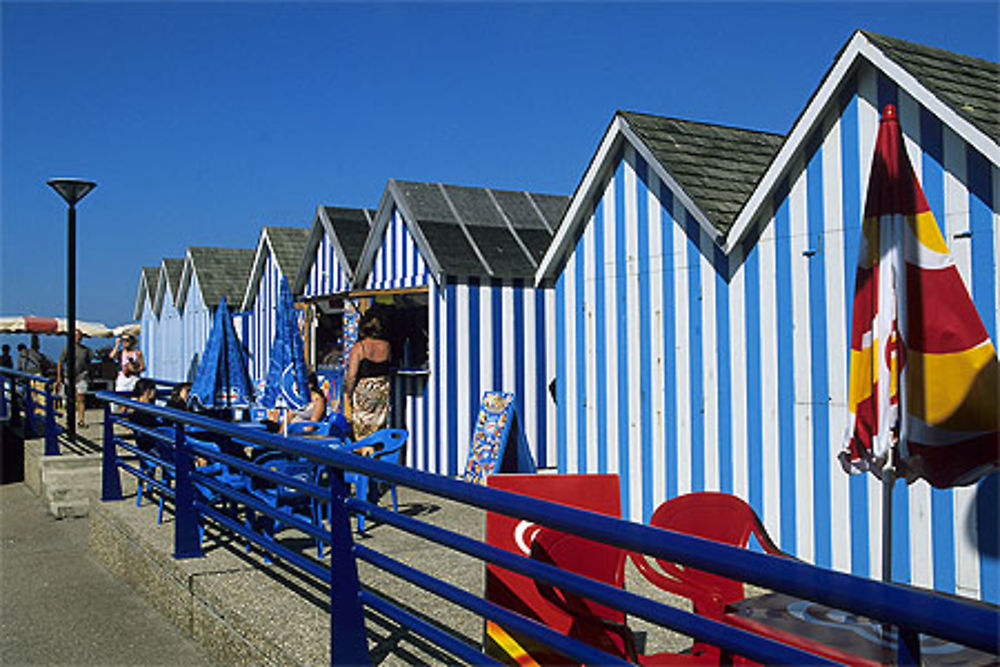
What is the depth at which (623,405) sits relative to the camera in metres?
8.22

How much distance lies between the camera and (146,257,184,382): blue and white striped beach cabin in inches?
974

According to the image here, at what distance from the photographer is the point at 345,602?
3621 millimetres

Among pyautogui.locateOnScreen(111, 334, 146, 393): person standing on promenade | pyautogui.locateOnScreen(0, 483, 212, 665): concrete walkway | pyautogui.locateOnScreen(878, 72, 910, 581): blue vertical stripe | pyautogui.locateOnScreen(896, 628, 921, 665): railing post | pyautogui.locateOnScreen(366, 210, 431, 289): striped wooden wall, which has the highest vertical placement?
pyautogui.locateOnScreen(366, 210, 431, 289): striped wooden wall

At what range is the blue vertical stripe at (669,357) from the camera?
7656 mm

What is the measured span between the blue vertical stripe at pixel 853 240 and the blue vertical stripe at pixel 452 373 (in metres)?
5.91

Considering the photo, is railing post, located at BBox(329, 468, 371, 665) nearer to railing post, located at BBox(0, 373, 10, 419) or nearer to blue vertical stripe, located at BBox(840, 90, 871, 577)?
blue vertical stripe, located at BBox(840, 90, 871, 577)

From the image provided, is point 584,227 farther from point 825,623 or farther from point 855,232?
point 825,623

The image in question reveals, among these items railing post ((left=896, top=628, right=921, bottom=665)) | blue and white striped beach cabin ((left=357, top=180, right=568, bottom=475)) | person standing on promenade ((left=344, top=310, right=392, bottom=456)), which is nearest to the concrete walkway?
person standing on promenade ((left=344, top=310, right=392, bottom=456))

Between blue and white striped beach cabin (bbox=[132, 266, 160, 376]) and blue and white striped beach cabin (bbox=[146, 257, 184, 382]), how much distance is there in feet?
0.81

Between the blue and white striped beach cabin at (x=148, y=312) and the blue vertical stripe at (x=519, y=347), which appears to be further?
the blue and white striped beach cabin at (x=148, y=312)

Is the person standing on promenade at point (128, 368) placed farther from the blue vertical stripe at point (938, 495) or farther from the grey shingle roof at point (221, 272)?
the blue vertical stripe at point (938, 495)

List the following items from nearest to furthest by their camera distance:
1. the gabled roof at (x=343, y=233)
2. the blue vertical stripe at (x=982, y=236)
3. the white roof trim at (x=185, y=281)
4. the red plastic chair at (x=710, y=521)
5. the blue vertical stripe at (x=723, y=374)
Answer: the red plastic chair at (x=710, y=521), the blue vertical stripe at (x=982, y=236), the blue vertical stripe at (x=723, y=374), the gabled roof at (x=343, y=233), the white roof trim at (x=185, y=281)

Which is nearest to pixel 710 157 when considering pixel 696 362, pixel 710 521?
pixel 696 362

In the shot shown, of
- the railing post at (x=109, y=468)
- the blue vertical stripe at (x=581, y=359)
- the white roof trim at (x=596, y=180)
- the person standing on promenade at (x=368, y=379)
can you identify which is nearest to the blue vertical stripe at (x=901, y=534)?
the white roof trim at (x=596, y=180)
